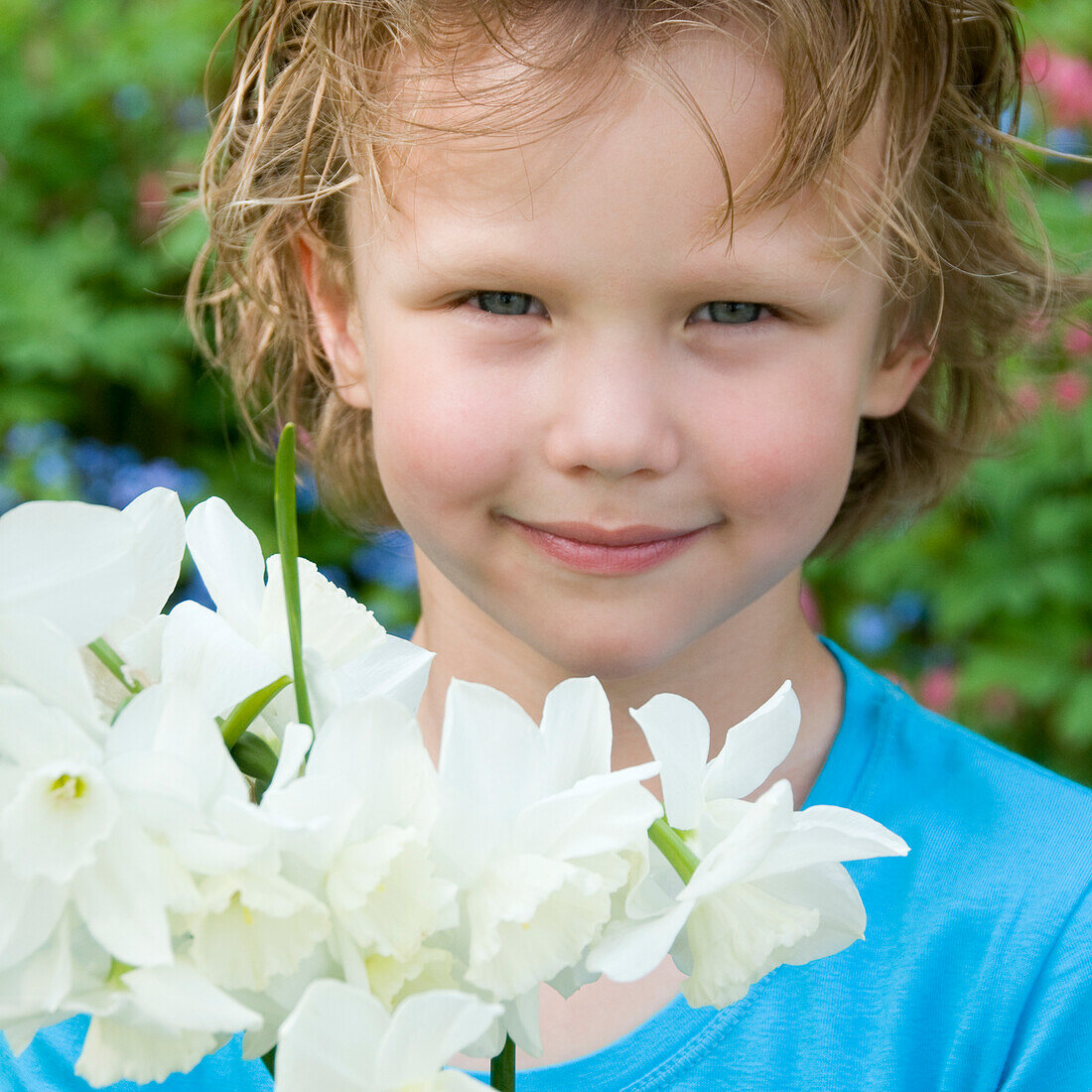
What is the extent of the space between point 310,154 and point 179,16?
185 cm

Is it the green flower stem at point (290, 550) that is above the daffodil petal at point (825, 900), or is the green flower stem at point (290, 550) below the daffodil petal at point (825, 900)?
above

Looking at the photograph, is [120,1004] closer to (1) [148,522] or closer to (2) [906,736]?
(1) [148,522]

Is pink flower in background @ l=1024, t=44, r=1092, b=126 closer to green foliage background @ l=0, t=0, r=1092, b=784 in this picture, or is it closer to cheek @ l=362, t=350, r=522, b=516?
green foliage background @ l=0, t=0, r=1092, b=784

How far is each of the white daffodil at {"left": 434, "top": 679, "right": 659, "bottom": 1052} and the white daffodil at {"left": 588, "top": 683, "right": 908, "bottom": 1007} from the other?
0.08ft

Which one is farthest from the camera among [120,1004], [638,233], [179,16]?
[179,16]

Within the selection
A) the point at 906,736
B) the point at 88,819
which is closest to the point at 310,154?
the point at 906,736

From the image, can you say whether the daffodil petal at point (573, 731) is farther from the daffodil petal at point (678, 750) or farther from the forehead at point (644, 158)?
the forehead at point (644, 158)

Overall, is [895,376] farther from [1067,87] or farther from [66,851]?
[1067,87]

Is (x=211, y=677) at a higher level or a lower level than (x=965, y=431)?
higher


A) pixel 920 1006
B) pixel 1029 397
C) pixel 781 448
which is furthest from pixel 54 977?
pixel 1029 397

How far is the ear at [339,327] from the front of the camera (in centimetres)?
142

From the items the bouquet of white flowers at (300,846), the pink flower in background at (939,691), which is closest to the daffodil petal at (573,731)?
the bouquet of white flowers at (300,846)

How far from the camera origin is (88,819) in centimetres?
43

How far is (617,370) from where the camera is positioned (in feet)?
3.37
